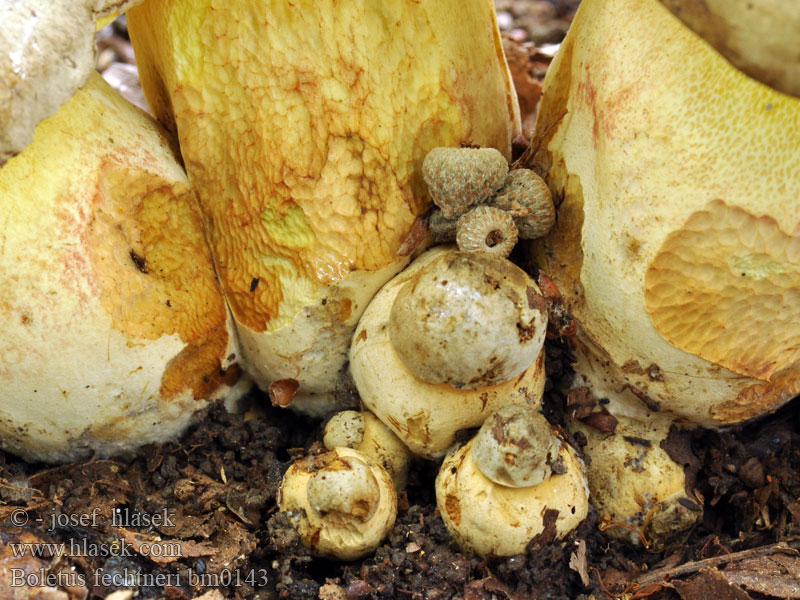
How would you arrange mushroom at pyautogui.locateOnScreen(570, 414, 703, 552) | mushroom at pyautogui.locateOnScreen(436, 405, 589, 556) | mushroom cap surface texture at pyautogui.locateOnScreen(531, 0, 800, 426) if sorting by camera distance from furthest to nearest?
1. mushroom at pyautogui.locateOnScreen(570, 414, 703, 552)
2. mushroom at pyautogui.locateOnScreen(436, 405, 589, 556)
3. mushroom cap surface texture at pyautogui.locateOnScreen(531, 0, 800, 426)

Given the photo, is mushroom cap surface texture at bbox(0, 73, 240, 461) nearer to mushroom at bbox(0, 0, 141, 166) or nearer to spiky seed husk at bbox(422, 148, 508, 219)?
mushroom at bbox(0, 0, 141, 166)

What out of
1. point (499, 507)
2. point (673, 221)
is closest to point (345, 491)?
point (499, 507)

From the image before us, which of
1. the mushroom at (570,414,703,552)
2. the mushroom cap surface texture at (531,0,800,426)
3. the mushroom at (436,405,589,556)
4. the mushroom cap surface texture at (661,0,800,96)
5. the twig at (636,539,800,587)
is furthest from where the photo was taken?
the mushroom at (570,414,703,552)

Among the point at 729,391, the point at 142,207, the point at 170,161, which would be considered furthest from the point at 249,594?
the point at 729,391

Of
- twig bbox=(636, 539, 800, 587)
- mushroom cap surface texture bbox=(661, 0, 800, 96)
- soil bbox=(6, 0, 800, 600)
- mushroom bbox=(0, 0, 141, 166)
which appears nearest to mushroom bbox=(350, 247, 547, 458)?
soil bbox=(6, 0, 800, 600)

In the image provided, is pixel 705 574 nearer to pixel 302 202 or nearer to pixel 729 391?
pixel 729 391

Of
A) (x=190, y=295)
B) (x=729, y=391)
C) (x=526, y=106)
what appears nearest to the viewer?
(x=729, y=391)

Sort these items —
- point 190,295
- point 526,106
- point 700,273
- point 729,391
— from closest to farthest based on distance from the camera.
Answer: point 700,273
point 729,391
point 190,295
point 526,106

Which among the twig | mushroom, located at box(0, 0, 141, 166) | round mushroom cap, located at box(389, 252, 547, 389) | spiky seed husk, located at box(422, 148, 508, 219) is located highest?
mushroom, located at box(0, 0, 141, 166)
